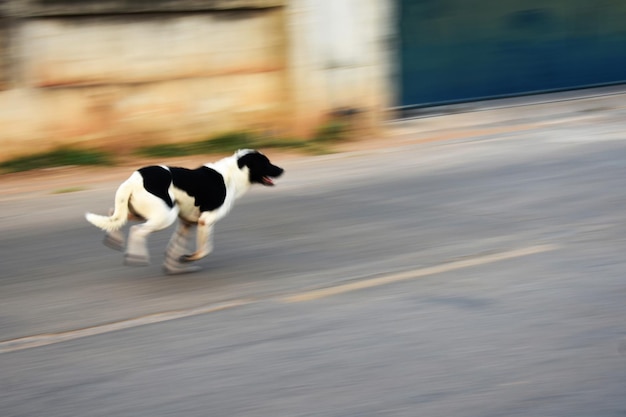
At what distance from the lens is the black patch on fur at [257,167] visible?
7047 mm

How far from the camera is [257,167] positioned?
7066 millimetres

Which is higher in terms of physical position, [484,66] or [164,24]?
[164,24]

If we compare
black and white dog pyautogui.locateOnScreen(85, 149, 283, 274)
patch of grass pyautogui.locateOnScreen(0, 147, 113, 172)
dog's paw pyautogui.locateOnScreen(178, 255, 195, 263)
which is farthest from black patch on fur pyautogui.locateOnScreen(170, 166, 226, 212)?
patch of grass pyautogui.locateOnScreen(0, 147, 113, 172)

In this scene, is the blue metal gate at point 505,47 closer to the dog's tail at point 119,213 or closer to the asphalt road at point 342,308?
the asphalt road at point 342,308

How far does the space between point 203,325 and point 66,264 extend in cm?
214

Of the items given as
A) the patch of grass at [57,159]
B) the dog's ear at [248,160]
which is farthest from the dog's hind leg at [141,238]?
the patch of grass at [57,159]

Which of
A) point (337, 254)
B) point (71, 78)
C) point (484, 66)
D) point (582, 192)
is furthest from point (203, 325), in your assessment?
point (484, 66)

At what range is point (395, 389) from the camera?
4.94m

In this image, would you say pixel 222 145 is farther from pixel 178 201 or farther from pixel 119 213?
pixel 119 213

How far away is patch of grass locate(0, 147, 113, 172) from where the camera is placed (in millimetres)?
11891

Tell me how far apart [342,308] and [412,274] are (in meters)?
0.94

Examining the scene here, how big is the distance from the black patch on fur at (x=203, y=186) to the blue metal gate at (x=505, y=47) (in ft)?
28.0

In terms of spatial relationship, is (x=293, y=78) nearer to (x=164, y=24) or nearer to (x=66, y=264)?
(x=164, y=24)

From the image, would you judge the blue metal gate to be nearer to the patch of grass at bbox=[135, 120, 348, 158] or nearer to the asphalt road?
the patch of grass at bbox=[135, 120, 348, 158]
